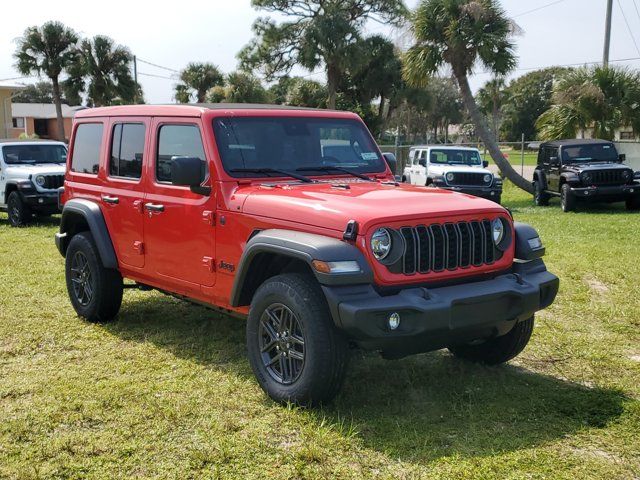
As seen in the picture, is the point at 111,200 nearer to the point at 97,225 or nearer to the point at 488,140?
the point at 97,225

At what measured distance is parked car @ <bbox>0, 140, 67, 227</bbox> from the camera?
14.7 metres

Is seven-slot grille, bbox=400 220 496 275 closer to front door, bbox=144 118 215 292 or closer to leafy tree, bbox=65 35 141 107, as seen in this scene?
front door, bbox=144 118 215 292

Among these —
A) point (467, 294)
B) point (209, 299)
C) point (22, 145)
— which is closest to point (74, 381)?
point (209, 299)

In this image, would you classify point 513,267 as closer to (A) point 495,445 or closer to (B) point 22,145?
(A) point 495,445

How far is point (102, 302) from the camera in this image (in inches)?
258

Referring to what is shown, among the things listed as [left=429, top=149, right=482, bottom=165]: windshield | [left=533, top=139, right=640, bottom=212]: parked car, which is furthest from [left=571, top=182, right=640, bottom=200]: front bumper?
[left=429, top=149, right=482, bottom=165]: windshield

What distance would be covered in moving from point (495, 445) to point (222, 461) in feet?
4.89

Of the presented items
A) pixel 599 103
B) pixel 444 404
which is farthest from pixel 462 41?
pixel 444 404

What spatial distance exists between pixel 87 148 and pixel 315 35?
31.4m

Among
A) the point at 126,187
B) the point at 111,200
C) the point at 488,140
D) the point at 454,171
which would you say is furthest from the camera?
the point at 488,140

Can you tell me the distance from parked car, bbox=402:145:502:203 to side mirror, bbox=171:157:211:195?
1337 cm

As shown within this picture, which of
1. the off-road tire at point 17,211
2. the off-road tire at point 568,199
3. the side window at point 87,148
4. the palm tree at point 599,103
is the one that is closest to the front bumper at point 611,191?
the off-road tire at point 568,199

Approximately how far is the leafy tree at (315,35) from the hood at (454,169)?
17733 mm

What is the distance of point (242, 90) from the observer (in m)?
39.5
